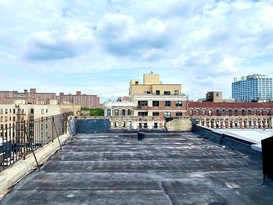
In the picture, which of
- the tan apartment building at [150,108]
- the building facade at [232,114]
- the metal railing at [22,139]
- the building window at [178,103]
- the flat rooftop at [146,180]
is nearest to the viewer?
the flat rooftop at [146,180]

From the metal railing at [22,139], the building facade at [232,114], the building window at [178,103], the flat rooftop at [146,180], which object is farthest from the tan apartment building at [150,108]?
the flat rooftop at [146,180]

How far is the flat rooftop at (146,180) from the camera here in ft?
24.5

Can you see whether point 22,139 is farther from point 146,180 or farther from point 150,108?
point 150,108

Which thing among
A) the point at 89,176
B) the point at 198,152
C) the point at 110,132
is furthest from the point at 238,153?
the point at 110,132

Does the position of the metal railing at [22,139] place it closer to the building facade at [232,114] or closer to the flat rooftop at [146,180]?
the flat rooftop at [146,180]

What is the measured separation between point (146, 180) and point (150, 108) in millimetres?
52969

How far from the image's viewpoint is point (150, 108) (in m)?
62.1

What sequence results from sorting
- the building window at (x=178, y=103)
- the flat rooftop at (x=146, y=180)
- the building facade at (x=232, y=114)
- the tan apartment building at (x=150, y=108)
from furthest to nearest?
the building facade at (x=232, y=114), the building window at (x=178, y=103), the tan apartment building at (x=150, y=108), the flat rooftop at (x=146, y=180)

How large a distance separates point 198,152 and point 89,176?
23.4ft

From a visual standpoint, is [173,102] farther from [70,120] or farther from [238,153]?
[238,153]

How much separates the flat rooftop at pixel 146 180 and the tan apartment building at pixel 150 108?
44.4 meters

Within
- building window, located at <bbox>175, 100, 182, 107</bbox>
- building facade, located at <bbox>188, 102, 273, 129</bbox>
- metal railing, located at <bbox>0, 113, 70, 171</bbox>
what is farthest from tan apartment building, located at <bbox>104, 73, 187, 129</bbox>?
metal railing, located at <bbox>0, 113, 70, 171</bbox>

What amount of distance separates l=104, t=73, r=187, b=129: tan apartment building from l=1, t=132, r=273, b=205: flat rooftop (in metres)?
44.4

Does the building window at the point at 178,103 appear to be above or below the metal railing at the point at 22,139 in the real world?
above
